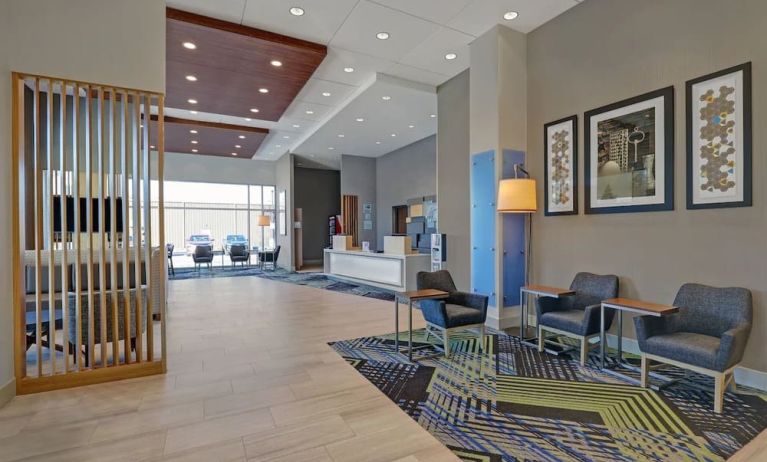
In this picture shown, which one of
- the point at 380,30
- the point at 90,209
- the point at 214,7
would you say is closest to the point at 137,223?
the point at 90,209

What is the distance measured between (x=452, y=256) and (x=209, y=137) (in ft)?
26.2

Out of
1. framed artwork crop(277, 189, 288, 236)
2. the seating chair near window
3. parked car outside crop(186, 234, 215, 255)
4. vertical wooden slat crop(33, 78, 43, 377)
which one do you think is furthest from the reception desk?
parked car outside crop(186, 234, 215, 255)

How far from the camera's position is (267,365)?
148 inches

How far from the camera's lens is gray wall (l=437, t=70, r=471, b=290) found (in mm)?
6211

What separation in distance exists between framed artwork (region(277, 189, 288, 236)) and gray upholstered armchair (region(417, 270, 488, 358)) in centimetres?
952

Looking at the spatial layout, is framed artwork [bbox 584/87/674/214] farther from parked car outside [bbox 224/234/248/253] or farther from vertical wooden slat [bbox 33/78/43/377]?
parked car outside [bbox 224/234/248/253]

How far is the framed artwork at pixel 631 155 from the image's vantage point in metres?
3.77

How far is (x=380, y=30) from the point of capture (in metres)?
5.29

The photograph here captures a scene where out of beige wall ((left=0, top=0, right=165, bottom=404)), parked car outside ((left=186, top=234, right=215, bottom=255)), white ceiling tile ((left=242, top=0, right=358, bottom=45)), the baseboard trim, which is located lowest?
the baseboard trim

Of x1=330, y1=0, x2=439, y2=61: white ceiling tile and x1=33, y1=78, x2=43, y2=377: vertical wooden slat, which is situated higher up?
x1=330, y1=0, x2=439, y2=61: white ceiling tile

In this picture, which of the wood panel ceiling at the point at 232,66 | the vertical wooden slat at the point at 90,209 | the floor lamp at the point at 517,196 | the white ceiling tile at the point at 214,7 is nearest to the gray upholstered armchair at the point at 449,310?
the floor lamp at the point at 517,196

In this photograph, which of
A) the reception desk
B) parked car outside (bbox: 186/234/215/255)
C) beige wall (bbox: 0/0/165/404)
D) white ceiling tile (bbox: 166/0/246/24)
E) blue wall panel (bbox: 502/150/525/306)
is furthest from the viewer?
parked car outside (bbox: 186/234/215/255)

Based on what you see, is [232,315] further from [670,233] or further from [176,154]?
[176,154]

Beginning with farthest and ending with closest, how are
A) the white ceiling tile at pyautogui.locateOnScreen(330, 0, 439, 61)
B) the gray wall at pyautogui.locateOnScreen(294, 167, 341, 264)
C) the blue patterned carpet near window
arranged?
the gray wall at pyautogui.locateOnScreen(294, 167, 341, 264) → the blue patterned carpet near window → the white ceiling tile at pyautogui.locateOnScreen(330, 0, 439, 61)
